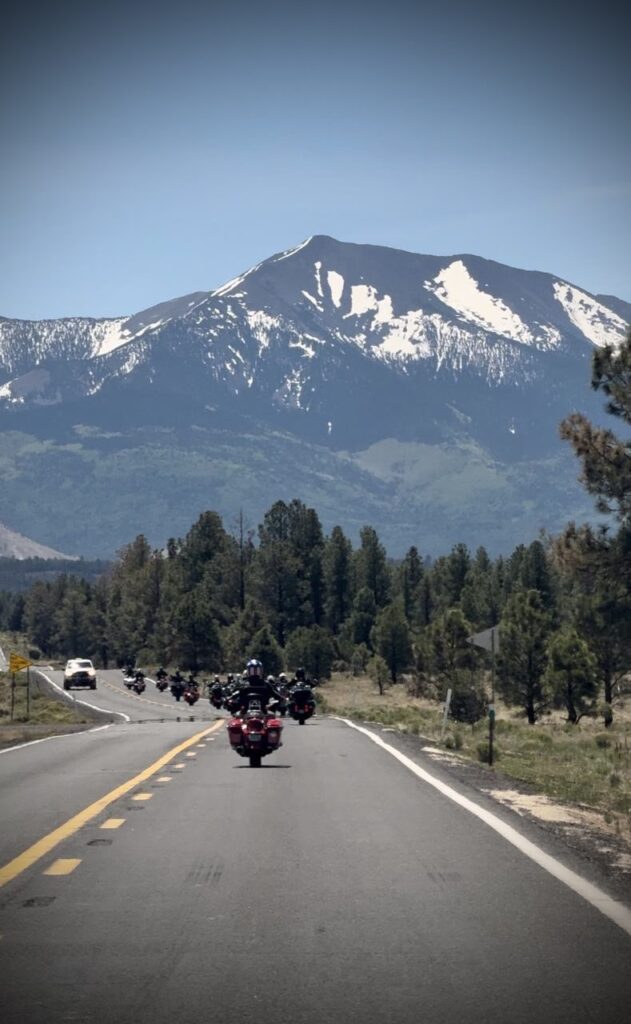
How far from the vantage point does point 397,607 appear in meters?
111

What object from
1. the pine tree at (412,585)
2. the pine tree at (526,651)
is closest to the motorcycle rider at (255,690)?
the pine tree at (526,651)

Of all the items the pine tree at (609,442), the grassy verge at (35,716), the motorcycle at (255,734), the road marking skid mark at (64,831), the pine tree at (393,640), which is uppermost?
the pine tree at (609,442)

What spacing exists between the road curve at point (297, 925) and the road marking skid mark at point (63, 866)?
24 mm

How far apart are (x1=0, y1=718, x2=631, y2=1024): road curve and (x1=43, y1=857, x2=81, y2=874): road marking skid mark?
1.0 inches

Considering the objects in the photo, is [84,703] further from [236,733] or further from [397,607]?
[236,733]

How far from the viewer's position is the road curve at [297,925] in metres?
6.76

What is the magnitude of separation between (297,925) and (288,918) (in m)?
0.22

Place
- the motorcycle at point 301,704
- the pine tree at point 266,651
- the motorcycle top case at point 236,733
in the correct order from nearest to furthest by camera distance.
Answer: the motorcycle top case at point 236,733
the motorcycle at point 301,704
the pine tree at point 266,651

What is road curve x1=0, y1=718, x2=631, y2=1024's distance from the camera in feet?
22.2

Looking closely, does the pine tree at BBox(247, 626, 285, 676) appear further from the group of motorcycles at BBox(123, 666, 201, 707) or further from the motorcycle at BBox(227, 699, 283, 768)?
the motorcycle at BBox(227, 699, 283, 768)

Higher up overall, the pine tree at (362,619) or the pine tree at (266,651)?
the pine tree at (362,619)

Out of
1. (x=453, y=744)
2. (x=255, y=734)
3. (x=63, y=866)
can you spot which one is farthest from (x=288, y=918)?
(x=453, y=744)

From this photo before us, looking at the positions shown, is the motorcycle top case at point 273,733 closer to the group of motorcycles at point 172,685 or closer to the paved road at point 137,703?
the paved road at point 137,703

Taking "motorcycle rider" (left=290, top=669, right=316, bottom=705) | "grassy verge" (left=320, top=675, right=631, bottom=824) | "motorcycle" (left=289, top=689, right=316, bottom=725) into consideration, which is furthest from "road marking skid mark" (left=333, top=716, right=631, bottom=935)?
"motorcycle" (left=289, top=689, right=316, bottom=725)
